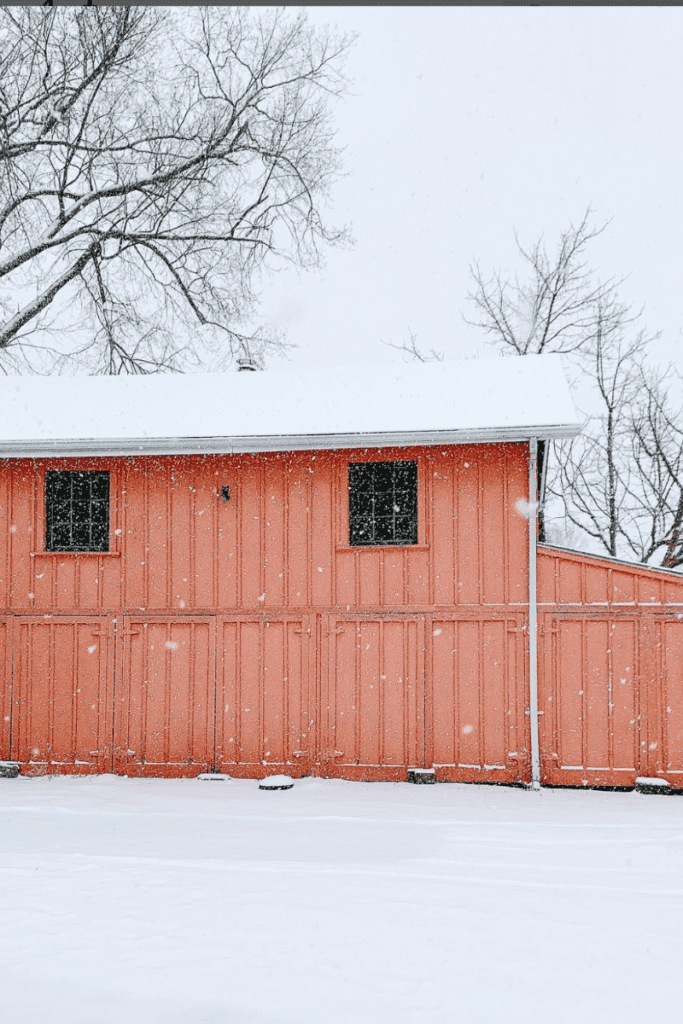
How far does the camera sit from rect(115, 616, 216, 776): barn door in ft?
33.9

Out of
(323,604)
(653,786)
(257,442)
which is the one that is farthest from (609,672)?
(257,442)

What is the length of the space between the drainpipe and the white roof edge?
345 mm

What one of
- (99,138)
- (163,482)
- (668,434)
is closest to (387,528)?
(163,482)

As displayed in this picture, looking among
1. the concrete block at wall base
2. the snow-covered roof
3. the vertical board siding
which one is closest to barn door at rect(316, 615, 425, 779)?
the vertical board siding

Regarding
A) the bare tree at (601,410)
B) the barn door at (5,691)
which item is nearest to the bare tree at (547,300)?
the bare tree at (601,410)

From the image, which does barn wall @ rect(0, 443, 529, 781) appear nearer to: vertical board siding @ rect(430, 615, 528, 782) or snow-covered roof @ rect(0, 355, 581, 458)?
vertical board siding @ rect(430, 615, 528, 782)

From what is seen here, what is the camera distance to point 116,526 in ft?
35.0

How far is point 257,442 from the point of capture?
32.9ft

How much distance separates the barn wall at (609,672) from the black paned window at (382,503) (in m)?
1.58

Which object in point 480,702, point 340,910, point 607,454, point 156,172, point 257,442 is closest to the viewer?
point 340,910

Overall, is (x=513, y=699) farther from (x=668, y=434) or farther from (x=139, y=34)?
(x=668, y=434)

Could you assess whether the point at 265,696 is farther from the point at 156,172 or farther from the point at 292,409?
the point at 156,172

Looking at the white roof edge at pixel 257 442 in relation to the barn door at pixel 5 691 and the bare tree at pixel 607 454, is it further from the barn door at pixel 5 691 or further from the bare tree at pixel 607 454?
the bare tree at pixel 607 454

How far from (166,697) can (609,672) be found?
4.93m
